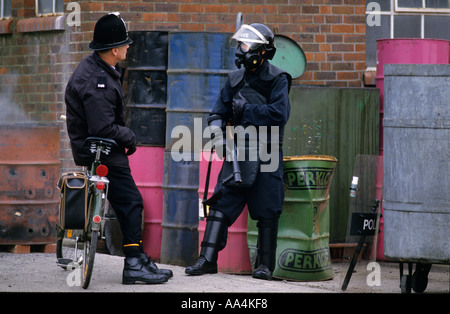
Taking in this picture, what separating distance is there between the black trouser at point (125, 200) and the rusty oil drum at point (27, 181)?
1.82 m

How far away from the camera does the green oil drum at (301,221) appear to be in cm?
661

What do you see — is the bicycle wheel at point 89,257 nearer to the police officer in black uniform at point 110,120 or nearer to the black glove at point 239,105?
the police officer in black uniform at point 110,120

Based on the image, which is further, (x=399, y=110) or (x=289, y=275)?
(x=289, y=275)

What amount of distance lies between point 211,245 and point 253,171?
2.10ft

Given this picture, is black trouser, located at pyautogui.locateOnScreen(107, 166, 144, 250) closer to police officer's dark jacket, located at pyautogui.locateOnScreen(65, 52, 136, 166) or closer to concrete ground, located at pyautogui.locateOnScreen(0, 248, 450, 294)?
police officer's dark jacket, located at pyautogui.locateOnScreen(65, 52, 136, 166)

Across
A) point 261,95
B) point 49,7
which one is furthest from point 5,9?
point 261,95

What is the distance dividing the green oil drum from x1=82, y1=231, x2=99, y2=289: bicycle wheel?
1703mm

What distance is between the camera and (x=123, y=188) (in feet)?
18.5

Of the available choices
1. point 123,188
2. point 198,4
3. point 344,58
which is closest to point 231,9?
point 198,4

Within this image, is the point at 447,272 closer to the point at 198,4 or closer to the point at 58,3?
the point at 198,4

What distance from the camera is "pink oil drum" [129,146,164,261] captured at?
7.75 meters

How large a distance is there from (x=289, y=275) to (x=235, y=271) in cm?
49

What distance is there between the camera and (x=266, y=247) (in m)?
6.21

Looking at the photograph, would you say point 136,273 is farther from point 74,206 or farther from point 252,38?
point 252,38
